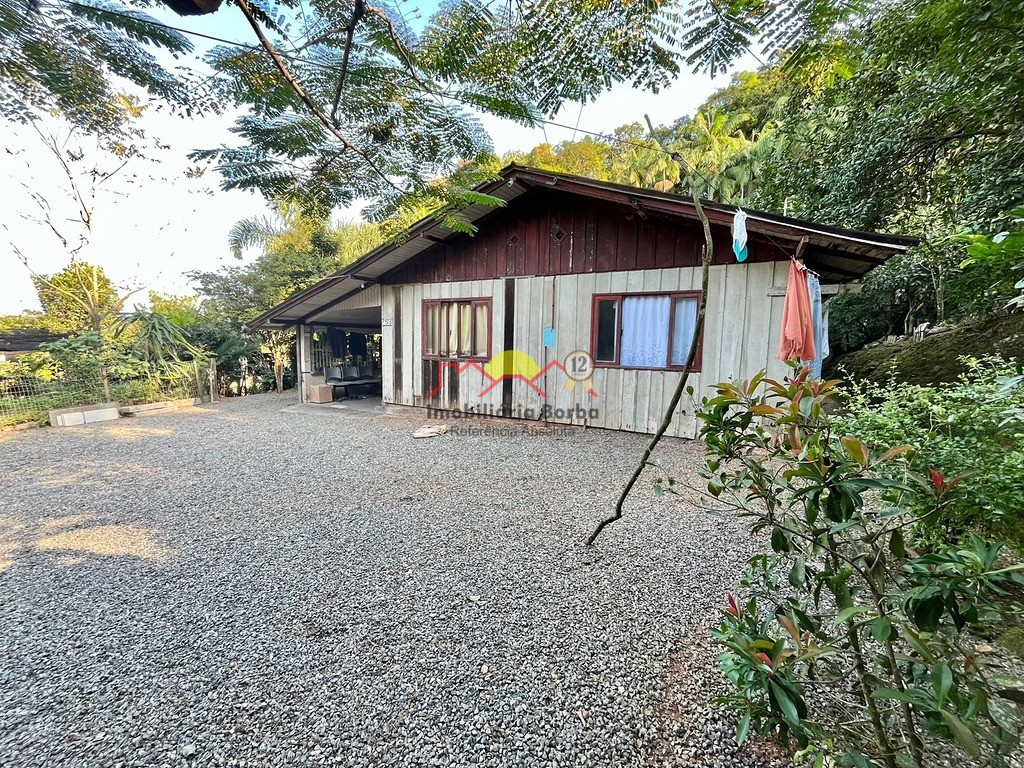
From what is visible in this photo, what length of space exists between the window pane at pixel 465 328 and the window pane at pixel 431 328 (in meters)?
0.65

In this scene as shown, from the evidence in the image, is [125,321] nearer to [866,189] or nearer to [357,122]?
[357,122]

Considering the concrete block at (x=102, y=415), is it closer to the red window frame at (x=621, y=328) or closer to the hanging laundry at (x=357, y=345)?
the hanging laundry at (x=357, y=345)

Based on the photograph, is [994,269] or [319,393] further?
[319,393]

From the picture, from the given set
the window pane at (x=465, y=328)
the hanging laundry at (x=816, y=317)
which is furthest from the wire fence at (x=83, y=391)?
the hanging laundry at (x=816, y=317)

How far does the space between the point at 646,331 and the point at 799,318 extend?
2095mm

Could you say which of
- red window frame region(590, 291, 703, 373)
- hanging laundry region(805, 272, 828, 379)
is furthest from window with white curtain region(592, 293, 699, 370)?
hanging laundry region(805, 272, 828, 379)

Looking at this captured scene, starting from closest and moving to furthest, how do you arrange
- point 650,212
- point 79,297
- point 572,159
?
point 650,212 < point 79,297 < point 572,159

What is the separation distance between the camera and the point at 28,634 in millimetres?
2145

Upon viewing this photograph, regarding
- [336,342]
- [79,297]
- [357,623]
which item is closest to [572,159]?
[336,342]

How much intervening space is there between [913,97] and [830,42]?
531 centimetres

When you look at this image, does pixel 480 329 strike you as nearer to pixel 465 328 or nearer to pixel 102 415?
pixel 465 328

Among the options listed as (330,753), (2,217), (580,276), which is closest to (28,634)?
(330,753)

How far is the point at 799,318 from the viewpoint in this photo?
4.99 meters

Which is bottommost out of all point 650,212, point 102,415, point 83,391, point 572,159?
point 102,415
